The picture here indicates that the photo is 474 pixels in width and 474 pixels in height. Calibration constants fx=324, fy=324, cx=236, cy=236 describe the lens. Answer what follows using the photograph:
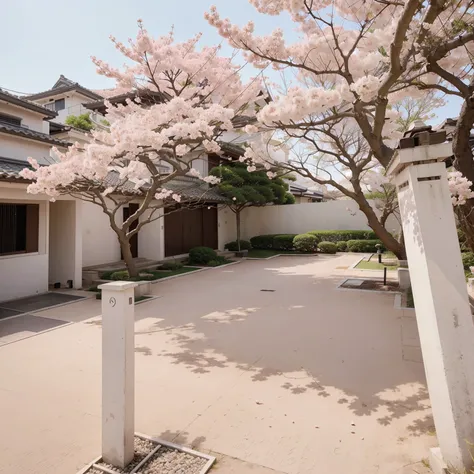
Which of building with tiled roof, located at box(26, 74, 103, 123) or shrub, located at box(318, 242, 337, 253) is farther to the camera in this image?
building with tiled roof, located at box(26, 74, 103, 123)

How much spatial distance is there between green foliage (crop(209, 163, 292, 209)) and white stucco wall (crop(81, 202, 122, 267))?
632 cm

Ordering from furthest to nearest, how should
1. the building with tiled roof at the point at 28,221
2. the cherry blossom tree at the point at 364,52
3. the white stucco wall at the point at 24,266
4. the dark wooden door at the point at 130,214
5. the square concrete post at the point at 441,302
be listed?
the dark wooden door at the point at 130,214, the building with tiled roof at the point at 28,221, the white stucco wall at the point at 24,266, the cherry blossom tree at the point at 364,52, the square concrete post at the point at 441,302

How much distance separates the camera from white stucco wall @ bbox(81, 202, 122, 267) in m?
11.9

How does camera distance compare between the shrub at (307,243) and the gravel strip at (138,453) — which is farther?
the shrub at (307,243)

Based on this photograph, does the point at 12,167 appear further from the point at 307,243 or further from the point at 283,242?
the point at 283,242

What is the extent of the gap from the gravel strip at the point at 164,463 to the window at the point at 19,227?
7.95 metres

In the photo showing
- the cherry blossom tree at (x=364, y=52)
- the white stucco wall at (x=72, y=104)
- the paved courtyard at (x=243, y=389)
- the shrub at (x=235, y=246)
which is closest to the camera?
the paved courtyard at (x=243, y=389)

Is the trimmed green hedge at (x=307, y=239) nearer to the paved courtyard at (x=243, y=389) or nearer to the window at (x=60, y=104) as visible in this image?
the paved courtyard at (x=243, y=389)

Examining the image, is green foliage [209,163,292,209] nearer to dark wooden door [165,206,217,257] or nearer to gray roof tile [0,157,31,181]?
dark wooden door [165,206,217,257]

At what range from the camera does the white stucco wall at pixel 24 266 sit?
8.31 metres

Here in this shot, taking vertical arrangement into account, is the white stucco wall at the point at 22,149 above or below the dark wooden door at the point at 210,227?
above

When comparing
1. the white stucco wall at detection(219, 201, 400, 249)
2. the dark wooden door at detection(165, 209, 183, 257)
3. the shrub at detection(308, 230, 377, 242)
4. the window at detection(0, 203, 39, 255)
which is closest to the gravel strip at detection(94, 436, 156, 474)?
the window at detection(0, 203, 39, 255)

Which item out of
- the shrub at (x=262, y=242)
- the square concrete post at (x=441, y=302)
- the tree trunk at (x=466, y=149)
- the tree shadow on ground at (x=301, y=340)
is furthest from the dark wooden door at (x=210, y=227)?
the square concrete post at (x=441, y=302)

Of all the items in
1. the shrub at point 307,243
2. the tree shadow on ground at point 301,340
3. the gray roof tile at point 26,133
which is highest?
the gray roof tile at point 26,133
